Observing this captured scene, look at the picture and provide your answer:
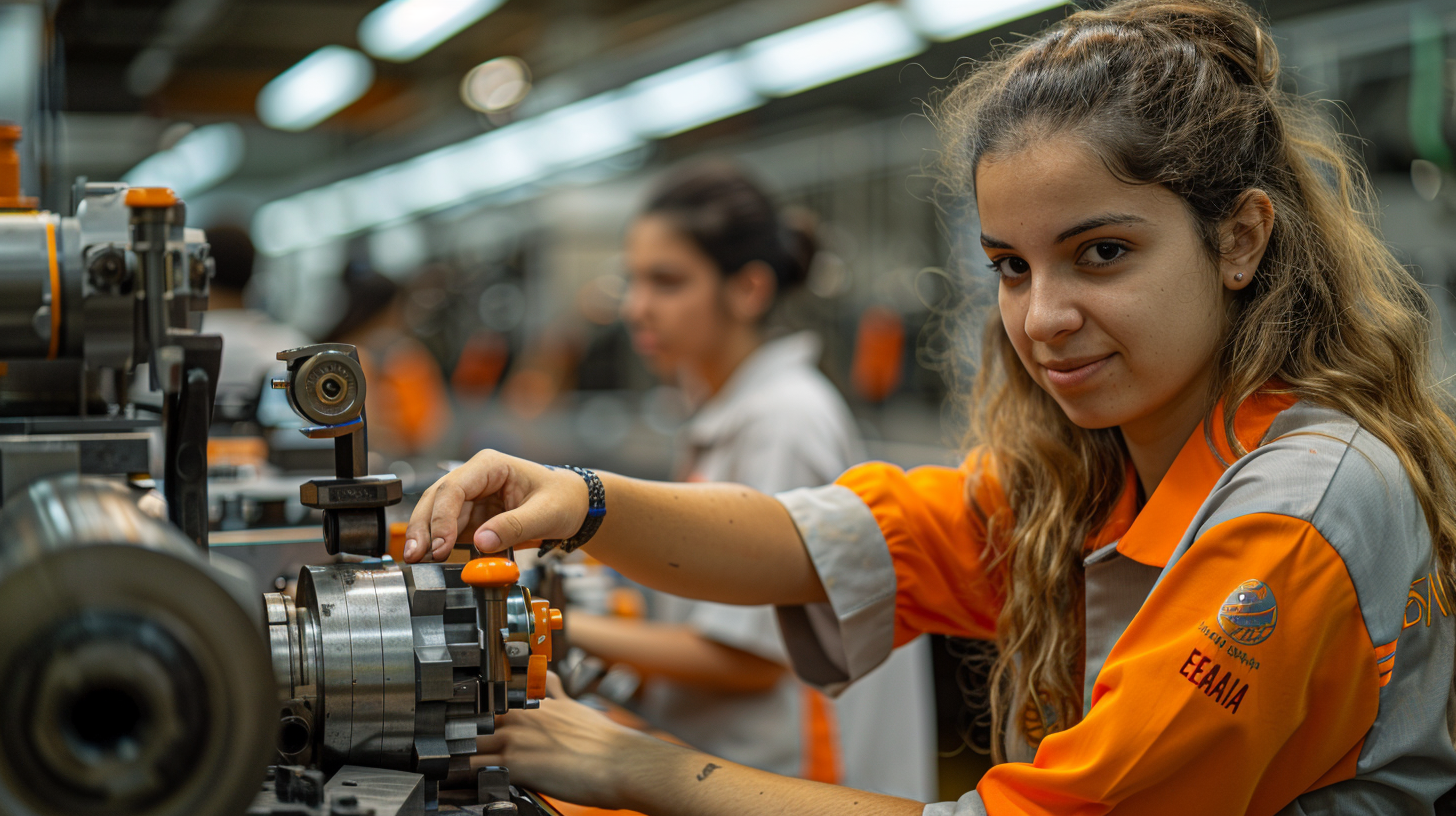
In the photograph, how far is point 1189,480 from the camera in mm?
1005

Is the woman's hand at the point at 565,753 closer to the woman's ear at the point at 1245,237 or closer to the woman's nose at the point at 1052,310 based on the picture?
the woman's nose at the point at 1052,310

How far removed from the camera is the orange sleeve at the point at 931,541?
1247mm

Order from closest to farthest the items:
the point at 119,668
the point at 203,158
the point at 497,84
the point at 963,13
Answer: the point at 119,668 < the point at 963,13 < the point at 497,84 < the point at 203,158

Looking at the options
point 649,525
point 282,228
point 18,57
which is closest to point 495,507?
point 649,525

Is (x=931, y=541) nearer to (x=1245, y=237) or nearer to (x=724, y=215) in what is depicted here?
(x=1245, y=237)

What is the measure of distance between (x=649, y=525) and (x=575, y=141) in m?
5.88

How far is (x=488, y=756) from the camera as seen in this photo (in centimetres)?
95

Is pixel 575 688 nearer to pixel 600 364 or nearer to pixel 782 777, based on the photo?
pixel 782 777

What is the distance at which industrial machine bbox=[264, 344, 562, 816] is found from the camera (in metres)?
0.82

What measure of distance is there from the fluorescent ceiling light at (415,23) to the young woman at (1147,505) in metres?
4.39

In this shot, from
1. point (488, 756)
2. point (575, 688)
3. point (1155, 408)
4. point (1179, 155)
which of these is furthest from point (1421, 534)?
point (575, 688)

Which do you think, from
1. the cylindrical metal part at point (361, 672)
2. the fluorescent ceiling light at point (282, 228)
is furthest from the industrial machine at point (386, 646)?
the fluorescent ceiling light at point (282, 228)

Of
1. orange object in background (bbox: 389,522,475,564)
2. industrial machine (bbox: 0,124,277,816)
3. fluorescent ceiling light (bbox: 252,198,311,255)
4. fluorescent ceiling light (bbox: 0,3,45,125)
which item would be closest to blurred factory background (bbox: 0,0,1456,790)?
fluorescent ceiling light (bbox: 0,3,45,125)

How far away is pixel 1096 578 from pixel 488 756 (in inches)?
24.3
